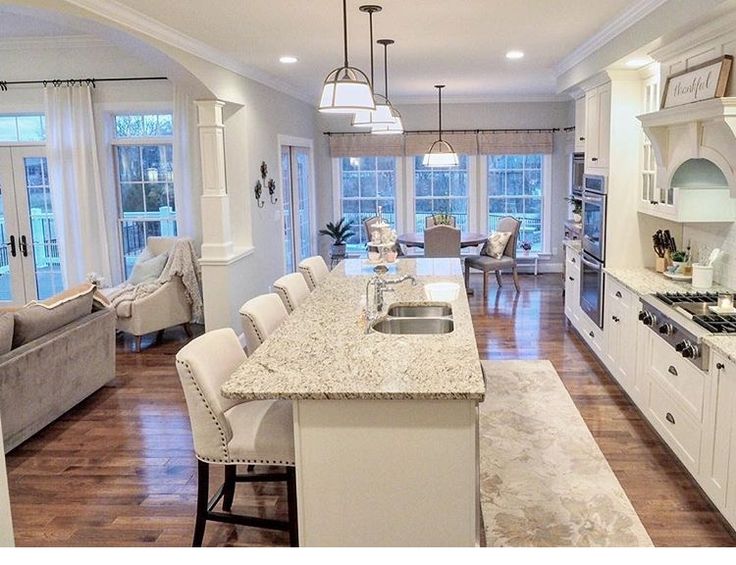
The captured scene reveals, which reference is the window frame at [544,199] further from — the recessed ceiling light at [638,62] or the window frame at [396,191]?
the recessed ceiling light at [638,62]

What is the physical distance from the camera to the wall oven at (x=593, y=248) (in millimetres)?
5355

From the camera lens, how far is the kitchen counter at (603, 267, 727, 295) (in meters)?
4.30

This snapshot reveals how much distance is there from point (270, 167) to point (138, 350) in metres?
2.40

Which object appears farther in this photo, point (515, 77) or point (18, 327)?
point (515, 77)

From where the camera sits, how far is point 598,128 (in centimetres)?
560

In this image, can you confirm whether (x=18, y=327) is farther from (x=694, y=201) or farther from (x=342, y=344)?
(x=694, y=201)

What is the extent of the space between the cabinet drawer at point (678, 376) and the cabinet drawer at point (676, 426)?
5cm

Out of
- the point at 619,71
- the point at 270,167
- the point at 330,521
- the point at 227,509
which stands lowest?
the point at 227,509

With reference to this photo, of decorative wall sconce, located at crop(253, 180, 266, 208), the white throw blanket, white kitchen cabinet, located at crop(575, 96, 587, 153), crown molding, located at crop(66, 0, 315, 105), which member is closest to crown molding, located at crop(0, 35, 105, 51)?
crown molding, located at crop(66, 0, 315, 105)

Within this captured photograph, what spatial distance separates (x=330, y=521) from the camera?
8.14 ft

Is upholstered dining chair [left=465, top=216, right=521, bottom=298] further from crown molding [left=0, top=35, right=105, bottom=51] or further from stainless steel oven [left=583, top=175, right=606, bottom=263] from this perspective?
crown molding [left=0, top=35, right=105, bottom=51]

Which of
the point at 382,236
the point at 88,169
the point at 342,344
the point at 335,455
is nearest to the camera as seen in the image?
the point at 335,455

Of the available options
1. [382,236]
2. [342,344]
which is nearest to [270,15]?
[382,236]

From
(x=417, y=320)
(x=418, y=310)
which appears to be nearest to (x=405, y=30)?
(x=418, y=310)
